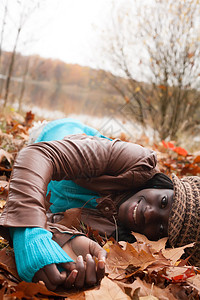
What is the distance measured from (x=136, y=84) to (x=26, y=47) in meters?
2.69

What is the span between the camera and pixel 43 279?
1.15 meters

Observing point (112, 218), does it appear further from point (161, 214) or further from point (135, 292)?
point (135, 292)

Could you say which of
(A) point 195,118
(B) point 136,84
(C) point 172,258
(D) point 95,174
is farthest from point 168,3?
(C) point 172,258

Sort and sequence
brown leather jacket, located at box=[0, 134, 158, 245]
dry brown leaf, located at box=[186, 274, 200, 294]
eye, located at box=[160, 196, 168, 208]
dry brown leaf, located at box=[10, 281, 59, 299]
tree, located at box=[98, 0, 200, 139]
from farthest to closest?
tree, located at box=[98, 0, 200, 139] < eye, located at box=[160, 196, 168, 208] < brown leather jacket, located at box=[0, 134, 158, 245] < dry brown leaf, located at box=[186, 274, 200, 294] < dry brown leaf, located at box=[10, 281, 59, 299]

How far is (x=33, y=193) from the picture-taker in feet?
4.56

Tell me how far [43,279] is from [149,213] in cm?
78

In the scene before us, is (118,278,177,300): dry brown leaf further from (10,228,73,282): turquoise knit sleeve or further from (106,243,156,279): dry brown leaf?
(10,228,73,282): turquoise knit sleeve

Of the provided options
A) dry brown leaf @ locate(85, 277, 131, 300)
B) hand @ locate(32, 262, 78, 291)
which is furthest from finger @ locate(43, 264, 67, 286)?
dry brown leaf @ locate(85, 277, 131, 300)

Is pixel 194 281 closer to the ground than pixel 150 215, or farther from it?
closer to the ground

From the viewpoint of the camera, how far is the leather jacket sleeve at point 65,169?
1.34 metres

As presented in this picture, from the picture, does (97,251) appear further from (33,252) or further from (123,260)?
(33,252)

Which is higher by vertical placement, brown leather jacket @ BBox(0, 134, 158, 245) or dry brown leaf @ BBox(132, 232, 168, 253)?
brown leather jacket @ BBox(0, 134, 158, 245)

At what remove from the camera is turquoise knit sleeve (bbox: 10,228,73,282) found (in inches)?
45.6

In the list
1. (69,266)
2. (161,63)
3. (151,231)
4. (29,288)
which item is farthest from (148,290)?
(161,63)
